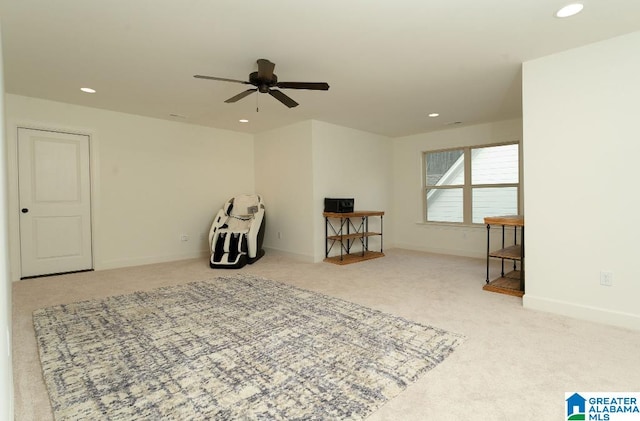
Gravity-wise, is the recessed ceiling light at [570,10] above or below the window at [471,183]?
above

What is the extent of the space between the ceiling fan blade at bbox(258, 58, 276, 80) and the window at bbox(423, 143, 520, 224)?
4.30m

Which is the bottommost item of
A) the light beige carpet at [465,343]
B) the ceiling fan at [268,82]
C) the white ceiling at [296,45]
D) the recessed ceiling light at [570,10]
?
the light beige carpet at [465,343]

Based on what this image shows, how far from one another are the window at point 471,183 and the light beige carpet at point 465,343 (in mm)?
1515

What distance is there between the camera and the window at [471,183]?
17.7 feet

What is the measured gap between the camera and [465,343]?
2.26 meters

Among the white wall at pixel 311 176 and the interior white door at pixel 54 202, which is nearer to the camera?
the interior white door at pixel 54 202

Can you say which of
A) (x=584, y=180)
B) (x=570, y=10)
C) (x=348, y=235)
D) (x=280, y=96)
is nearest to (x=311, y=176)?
(x=348, y=235)

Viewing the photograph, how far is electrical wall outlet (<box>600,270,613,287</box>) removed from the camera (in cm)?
263

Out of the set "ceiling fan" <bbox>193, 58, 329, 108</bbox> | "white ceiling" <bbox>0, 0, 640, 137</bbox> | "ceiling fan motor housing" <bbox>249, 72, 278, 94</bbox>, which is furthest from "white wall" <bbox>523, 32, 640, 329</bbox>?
"ceiling fan motor housing" <bbox>249, 72, 278, 94</bbox>

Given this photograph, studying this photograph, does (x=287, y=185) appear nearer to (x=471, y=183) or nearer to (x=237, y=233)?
(x=237, y=233)

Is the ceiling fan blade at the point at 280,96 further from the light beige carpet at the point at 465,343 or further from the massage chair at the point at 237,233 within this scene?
the massage chair at the point at 237,233

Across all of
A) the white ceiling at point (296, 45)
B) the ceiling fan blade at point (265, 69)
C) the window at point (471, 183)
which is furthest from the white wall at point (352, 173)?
the ceiling fan blade at point (265, 69)

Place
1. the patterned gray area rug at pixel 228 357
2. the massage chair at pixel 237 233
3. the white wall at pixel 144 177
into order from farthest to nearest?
the massage chair at pixel 237 233 < the white wall at pixel 144 177 < the patterned gray area rug at pixel 228 357

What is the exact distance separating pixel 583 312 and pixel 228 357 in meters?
2.93
